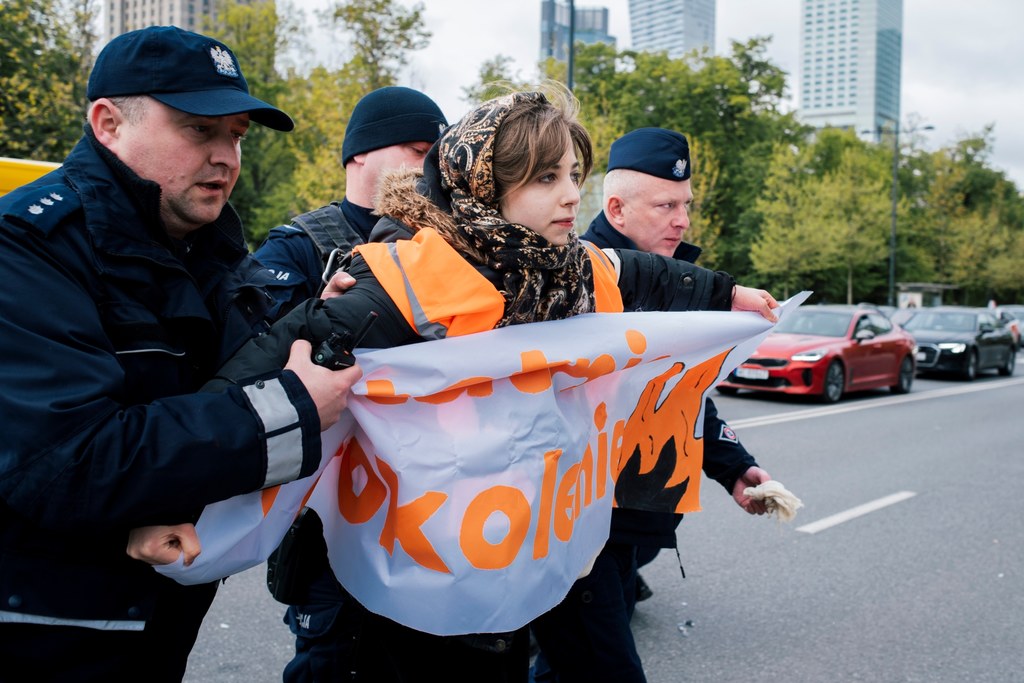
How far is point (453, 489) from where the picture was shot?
1.82 m

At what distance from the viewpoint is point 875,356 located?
14977 mm

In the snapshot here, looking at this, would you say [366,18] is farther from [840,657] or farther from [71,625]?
[71,625]

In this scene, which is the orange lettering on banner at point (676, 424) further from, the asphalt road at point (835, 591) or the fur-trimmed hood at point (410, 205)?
the asphalt road at point (835, 591)

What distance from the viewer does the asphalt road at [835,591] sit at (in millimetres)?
4090

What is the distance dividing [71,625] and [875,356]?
1498cm

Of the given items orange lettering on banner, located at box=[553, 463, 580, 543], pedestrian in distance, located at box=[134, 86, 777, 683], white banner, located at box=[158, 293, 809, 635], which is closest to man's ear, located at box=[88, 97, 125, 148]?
pedestrian in distance, located at box=[134, 86, 777, 683]

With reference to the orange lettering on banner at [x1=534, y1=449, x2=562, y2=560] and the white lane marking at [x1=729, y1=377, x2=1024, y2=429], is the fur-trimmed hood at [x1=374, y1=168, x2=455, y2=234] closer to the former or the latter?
the orange lettering on banner at [x1=534, y1=449, x2=562, y2=560]

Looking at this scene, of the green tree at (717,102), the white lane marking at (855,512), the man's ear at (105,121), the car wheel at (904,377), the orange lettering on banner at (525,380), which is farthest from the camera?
the green tree at (717,102)

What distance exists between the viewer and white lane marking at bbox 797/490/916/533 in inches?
251

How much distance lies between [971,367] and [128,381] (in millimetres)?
20432

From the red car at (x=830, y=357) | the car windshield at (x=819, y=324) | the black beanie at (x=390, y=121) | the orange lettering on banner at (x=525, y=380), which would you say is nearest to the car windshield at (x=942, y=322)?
the red car at (x=830, y=357)

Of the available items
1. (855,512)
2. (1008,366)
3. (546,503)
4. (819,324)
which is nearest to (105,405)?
(546,503)

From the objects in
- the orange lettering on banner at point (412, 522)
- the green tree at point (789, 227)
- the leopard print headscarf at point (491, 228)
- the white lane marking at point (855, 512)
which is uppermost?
the green tree at point (789, 227)

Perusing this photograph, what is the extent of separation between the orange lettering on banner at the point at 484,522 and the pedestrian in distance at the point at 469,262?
0.74ft
